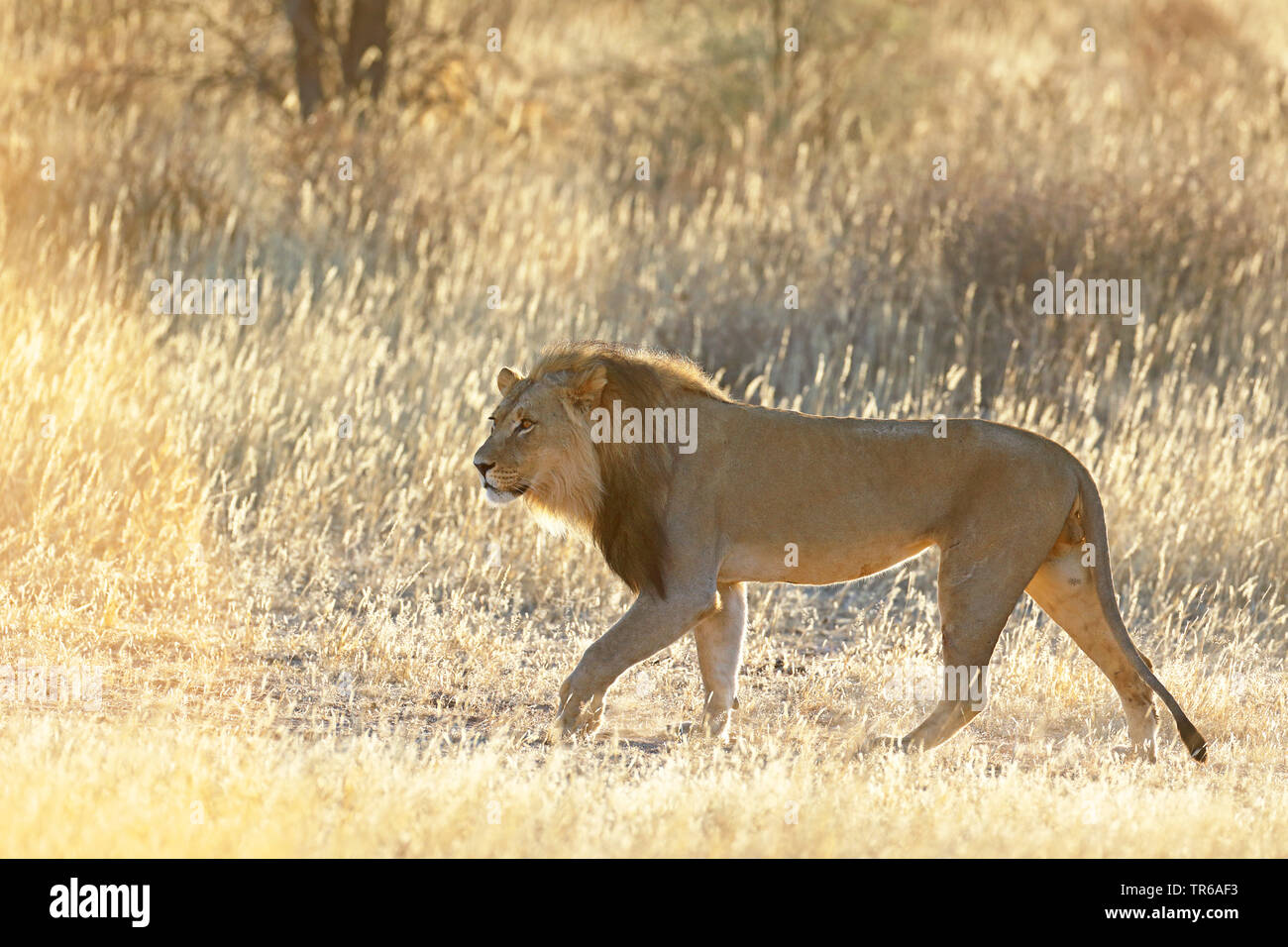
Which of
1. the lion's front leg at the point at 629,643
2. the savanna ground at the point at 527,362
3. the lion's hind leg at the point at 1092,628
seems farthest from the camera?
the lion's hind leg at the point at 1092,628

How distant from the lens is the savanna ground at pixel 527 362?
4961 mm

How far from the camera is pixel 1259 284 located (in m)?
12.0

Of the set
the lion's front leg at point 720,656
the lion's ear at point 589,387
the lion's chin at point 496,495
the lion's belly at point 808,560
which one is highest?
the lion's ear at point 589,387

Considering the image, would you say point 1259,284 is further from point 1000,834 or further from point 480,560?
point 1000,834

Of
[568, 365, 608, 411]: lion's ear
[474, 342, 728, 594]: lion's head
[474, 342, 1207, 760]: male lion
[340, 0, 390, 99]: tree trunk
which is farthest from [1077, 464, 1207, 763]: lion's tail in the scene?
[340, 0, 390, 99]: tree trunk

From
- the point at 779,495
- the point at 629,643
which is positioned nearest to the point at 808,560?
the point at 779,495

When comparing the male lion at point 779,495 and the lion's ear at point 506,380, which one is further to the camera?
the lion's ear at point 506,380

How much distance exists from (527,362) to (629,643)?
5.35 metres

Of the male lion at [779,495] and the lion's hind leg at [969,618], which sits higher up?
the male lion at [779,495]

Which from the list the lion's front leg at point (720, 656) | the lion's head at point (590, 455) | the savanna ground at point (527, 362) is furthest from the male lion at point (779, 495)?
the savanna ground at point (527, 362)

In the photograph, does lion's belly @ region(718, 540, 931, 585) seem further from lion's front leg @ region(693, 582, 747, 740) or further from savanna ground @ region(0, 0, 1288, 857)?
savanna ground @ region(0, 0, 1288, 857)

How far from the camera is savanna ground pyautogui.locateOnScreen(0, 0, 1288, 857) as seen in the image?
4961 mm

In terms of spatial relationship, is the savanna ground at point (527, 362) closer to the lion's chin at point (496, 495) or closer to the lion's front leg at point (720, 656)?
the lion's front leg at point (720, 656)

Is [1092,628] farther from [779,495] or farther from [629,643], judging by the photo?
[629,643]
